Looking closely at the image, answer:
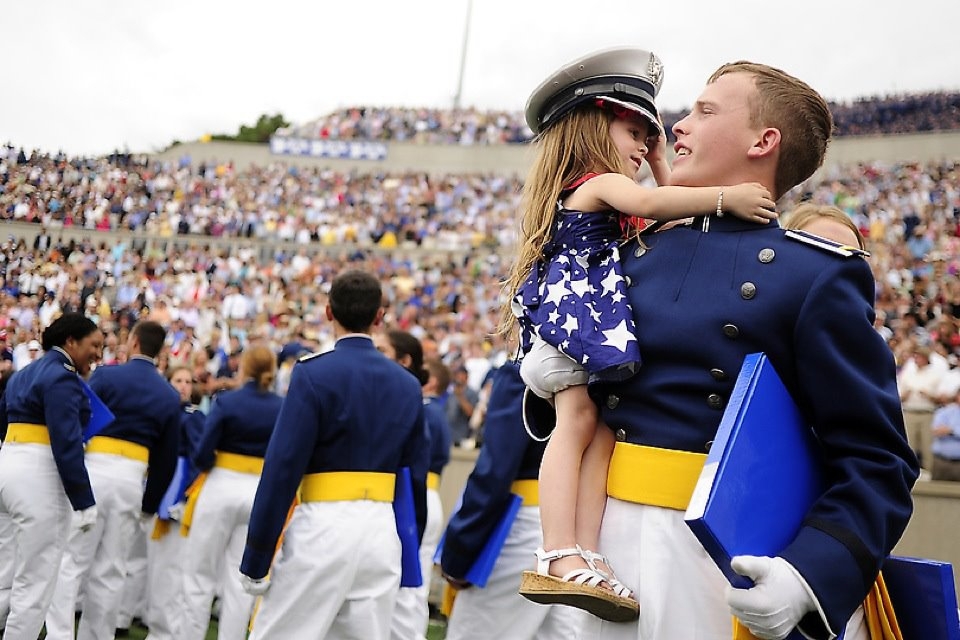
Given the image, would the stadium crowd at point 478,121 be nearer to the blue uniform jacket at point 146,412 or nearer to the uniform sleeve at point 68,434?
the blue uniform jacket at point 146,412

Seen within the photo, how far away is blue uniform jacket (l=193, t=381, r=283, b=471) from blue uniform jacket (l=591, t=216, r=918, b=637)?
5184 mm

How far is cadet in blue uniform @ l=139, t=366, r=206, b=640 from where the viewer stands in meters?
7.79

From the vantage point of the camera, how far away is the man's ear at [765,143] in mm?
2225

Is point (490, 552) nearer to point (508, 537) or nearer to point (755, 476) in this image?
point (508, 537)

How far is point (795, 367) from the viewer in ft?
6.66

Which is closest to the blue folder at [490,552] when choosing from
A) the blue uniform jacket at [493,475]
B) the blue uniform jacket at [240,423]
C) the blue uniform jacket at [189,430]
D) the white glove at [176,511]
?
the blue uniform jacket at [493,475]

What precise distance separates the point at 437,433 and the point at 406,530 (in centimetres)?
269

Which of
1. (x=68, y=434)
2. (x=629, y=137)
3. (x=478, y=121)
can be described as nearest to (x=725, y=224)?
(x=629, y=137)

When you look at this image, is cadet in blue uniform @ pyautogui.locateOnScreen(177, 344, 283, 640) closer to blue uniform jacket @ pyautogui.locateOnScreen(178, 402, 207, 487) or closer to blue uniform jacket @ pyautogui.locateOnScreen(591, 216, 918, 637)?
blue uniform jacket @ pyautogui.locateOnScreen(178, 402, 207, 487)

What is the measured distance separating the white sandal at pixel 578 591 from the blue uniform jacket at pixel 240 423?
5.21 metres

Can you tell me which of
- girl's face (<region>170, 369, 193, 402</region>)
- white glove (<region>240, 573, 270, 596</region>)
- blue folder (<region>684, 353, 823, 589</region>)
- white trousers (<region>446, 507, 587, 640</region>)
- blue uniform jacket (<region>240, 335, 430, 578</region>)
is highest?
blue folder (<region>684, 353, 823, 589</region>)

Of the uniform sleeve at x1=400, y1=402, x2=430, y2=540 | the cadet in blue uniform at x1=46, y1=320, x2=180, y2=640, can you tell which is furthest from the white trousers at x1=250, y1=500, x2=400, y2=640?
the cadet in blue uniform at x1=46, y1=320, x2=180, y2=640

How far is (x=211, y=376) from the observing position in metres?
10.1

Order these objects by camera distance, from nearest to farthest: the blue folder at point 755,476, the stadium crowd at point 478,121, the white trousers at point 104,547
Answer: the blue folder at point 755,476, the white trousers at point 104,547, the stadium crowd at point 478,121
